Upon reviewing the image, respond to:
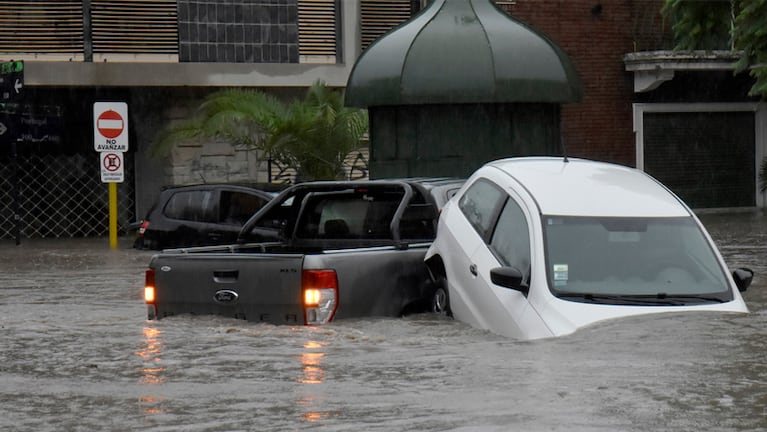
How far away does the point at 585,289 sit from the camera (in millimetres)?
9609

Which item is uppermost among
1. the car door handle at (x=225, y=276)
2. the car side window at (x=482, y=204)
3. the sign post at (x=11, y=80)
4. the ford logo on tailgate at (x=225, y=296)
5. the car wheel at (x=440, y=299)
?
the sign post at (x=11, y=80)

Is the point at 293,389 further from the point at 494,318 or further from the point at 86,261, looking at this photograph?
the point at 86,261

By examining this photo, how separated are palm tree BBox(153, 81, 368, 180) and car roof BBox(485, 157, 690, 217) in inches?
594

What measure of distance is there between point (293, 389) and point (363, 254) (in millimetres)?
2498

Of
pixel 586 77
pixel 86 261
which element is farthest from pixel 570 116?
pixel 86 261

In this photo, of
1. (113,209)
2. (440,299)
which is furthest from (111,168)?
(440,299)

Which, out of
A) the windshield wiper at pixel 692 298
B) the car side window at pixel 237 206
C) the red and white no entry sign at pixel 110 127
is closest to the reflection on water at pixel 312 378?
the windshield wiper at pixel 692 298

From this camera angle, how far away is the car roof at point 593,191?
33.6 ft

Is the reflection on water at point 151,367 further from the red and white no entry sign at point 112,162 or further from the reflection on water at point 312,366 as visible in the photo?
the red and white no entry sign at point 112,162

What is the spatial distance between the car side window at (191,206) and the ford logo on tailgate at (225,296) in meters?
11.7

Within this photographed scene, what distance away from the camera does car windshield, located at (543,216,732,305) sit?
9.60 meters

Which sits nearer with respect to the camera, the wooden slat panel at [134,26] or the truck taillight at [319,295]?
the truck taillight at [319,295]

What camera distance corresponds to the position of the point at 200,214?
74.1 ft

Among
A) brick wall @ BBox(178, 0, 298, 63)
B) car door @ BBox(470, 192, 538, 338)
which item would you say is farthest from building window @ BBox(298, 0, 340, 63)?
car door @ BBox(470, 192, 538, 338)
